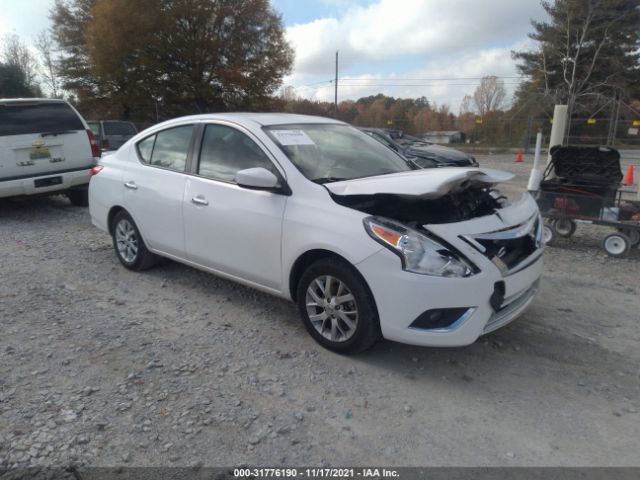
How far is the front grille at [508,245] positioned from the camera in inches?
126

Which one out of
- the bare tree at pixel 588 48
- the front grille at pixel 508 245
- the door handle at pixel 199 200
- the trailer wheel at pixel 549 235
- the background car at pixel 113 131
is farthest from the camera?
the bare tree at pixel 588 48

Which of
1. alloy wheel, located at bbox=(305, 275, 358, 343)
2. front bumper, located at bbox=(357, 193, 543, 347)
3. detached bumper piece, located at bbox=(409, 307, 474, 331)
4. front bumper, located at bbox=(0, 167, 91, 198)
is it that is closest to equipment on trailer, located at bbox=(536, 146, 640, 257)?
front bumper, located at bbox=(357, 193, 543, 347)

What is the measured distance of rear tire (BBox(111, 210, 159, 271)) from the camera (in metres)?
5.18

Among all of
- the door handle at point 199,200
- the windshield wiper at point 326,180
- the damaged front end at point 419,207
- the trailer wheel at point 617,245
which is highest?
the windshield wiper at point 326,180

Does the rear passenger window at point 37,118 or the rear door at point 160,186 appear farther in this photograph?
the rear passenger window at point 37,118

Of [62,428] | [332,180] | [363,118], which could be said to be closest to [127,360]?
[62,428]

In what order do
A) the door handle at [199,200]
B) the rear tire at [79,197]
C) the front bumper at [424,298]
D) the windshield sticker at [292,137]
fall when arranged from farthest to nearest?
the rear tire at [79,197] → the door handle at [199,200] → the windshield sticker at [292,137] → the front bumper at [424,298]

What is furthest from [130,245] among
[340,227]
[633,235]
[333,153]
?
[633,235]

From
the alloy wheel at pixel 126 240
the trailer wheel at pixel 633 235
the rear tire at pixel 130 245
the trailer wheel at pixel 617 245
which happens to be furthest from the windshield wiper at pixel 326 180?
the trailer wheel at pixel 633 235

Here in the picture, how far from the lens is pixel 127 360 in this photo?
3486 millimetres

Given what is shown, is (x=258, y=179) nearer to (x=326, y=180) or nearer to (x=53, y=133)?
(x=326, y=180)

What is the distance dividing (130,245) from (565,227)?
582 cm

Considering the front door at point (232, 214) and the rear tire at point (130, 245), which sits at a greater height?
the front door at point (232, 214)

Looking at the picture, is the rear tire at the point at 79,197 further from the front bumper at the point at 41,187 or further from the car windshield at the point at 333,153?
the car windshield at the point at 333,153
